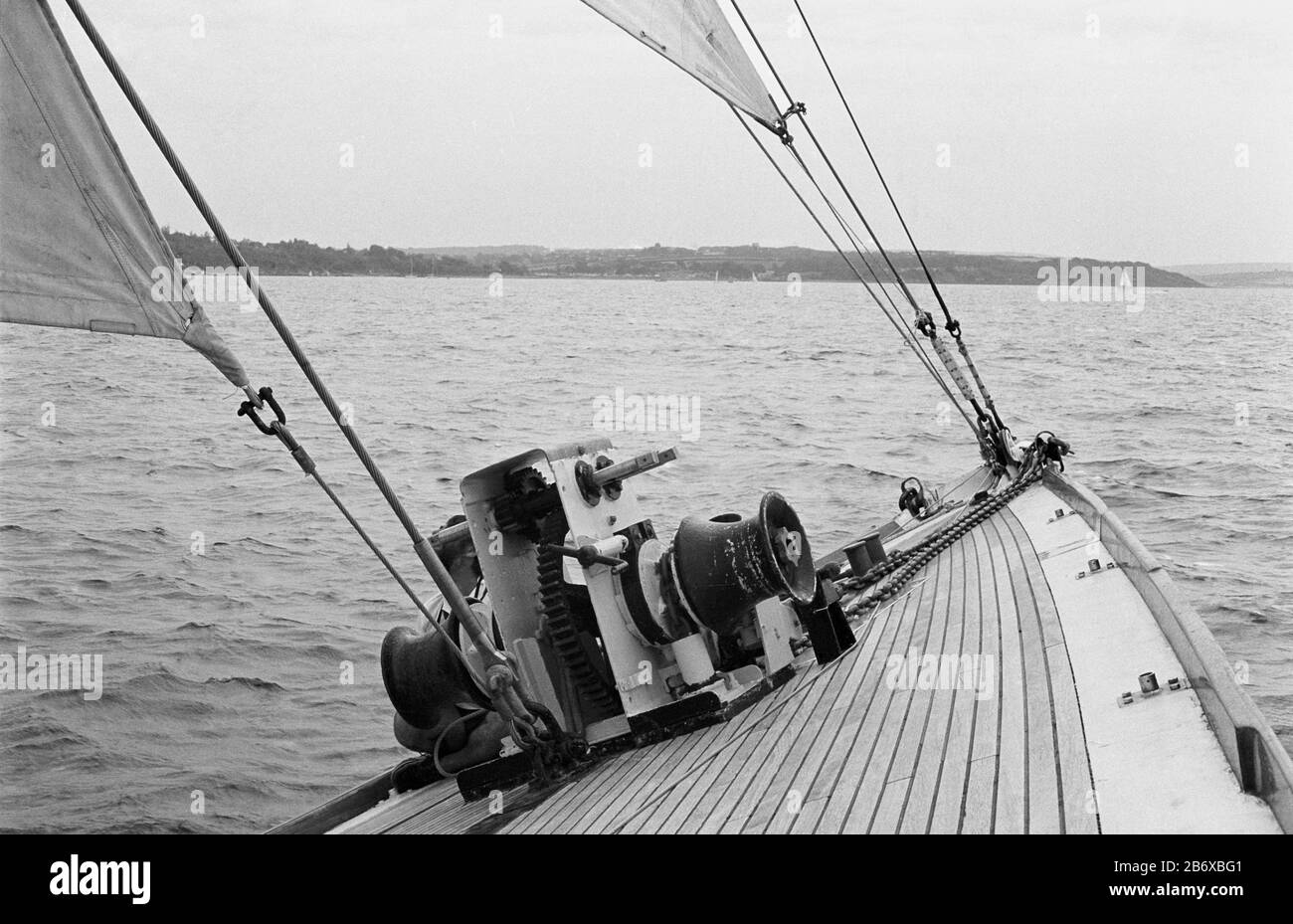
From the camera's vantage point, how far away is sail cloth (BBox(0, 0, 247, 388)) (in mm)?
3543

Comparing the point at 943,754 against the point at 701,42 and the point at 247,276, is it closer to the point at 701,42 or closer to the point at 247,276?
the point at 247,276

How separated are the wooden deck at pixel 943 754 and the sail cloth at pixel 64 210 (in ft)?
8.27

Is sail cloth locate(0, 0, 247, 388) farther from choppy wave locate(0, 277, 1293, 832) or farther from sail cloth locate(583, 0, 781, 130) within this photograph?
choppy wave locate(0, 277, 1293, 832)

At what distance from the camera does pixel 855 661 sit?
6.28 m

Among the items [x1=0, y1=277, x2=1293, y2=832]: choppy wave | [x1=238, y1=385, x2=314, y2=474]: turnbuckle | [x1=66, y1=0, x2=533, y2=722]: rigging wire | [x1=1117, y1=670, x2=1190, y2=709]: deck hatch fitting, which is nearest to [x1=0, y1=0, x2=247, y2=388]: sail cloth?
[x1=66, y1=0, x2=533, y2=722]: rigging wire

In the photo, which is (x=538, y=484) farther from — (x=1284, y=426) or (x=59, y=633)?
(x=1284, y=426)

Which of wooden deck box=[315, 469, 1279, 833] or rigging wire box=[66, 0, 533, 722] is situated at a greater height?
rigging wire box=[66, 0, 533, 722]

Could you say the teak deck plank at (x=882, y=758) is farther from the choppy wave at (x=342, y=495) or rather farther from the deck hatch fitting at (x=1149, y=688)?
the choppy wave at (x=342, y=495)

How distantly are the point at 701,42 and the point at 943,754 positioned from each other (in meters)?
5.40

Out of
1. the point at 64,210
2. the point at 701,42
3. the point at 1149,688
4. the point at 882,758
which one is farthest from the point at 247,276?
the point at 701,42

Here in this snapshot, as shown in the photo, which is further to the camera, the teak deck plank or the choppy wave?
the choppy wave

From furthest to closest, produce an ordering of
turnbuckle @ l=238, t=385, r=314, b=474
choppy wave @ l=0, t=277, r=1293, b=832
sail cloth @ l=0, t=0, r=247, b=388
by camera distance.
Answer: choppy wave @ l=0, t=277, r=1293, b=832 → turnbuckle @ l=238, t=385, r=314, b=474 → sail cloth @ l=0, t=0, r=247, b=388

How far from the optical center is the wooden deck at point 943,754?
12.9 ft

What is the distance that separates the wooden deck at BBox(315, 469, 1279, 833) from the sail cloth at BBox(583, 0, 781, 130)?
383cm
